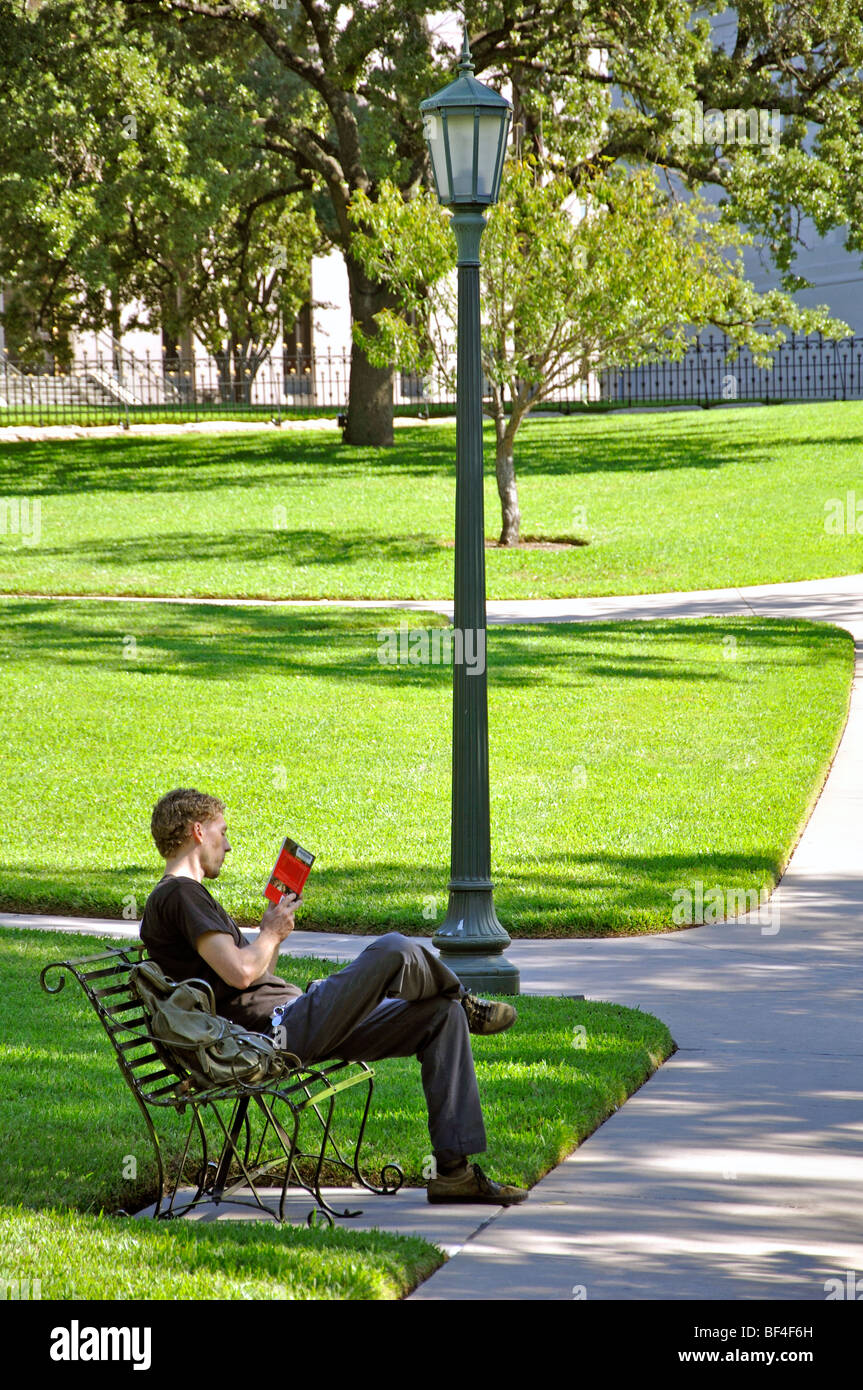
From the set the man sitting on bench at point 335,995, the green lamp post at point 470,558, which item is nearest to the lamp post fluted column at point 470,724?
the green lamp post at point 470,558

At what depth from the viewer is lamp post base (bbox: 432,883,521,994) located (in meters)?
6.86

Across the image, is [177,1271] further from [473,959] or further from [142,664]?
[142,664]

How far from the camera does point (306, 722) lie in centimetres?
1315

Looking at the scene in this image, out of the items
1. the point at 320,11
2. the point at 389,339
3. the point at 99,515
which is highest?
the point at 320,11

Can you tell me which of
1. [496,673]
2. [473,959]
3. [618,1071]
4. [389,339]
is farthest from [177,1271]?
Answer: [389,339]

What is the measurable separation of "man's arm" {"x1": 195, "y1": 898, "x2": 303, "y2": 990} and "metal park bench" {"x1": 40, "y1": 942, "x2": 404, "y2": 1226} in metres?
0.10

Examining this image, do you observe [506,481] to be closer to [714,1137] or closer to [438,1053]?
[714,1137]

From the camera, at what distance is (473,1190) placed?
4.84 meters

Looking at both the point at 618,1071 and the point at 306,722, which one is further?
the point at 306,722

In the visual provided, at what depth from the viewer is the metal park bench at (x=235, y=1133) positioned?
15.1 ft

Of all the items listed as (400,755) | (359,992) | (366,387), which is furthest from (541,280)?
(359,992)

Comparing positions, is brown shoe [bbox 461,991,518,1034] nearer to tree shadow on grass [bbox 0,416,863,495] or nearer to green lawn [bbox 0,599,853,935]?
green lawn [bbox 0,599,853,935]

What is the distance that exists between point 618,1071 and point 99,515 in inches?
770

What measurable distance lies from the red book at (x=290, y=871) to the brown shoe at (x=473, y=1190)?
1.03 m
